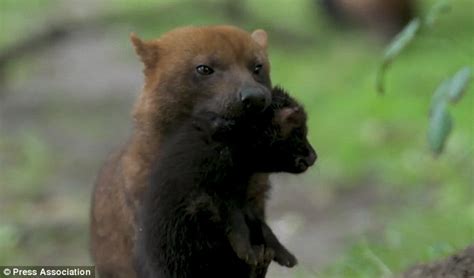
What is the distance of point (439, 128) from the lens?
562 centimetres

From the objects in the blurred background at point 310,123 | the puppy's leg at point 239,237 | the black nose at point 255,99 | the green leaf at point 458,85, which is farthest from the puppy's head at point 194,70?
the blurred background at point 310,123

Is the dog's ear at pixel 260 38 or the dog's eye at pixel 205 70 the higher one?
the dog's ear at pixel 260 38

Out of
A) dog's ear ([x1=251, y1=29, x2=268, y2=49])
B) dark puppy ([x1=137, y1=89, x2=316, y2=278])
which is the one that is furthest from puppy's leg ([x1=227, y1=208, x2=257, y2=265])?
dog's ear ([x1=251, y1=29, x2=268, y2=49])

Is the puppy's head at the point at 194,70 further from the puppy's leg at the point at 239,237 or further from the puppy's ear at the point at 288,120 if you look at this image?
the puppy's leg at the point at 239,237

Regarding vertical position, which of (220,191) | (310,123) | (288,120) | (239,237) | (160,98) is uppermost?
(310,123)

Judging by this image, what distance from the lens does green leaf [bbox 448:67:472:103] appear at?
5.39 meters

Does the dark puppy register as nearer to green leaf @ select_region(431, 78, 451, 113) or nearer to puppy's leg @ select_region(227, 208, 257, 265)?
puppy's leg @ select_region(227, 208, 257, 265)

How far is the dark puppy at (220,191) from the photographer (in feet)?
16.2

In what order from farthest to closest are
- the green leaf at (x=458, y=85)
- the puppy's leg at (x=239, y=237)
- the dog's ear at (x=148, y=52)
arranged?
the dog's ear at (x=148, y=52), the green leaf at (x=458, y=85), the puppy's leg at (x=239, y=237)

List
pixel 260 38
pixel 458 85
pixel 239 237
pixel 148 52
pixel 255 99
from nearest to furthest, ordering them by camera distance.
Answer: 1. pixel 239 237
2. pixel 255 99
3. pixel 458 85
4. pixel 148 52
5. pixel 260 38

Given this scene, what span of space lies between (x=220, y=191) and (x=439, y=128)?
1121mm

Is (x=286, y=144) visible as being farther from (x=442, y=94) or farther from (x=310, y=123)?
(x=310, y=123)

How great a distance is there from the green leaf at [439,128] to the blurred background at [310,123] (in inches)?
34.9

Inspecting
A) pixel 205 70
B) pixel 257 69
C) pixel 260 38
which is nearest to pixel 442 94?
pixel 257 69
